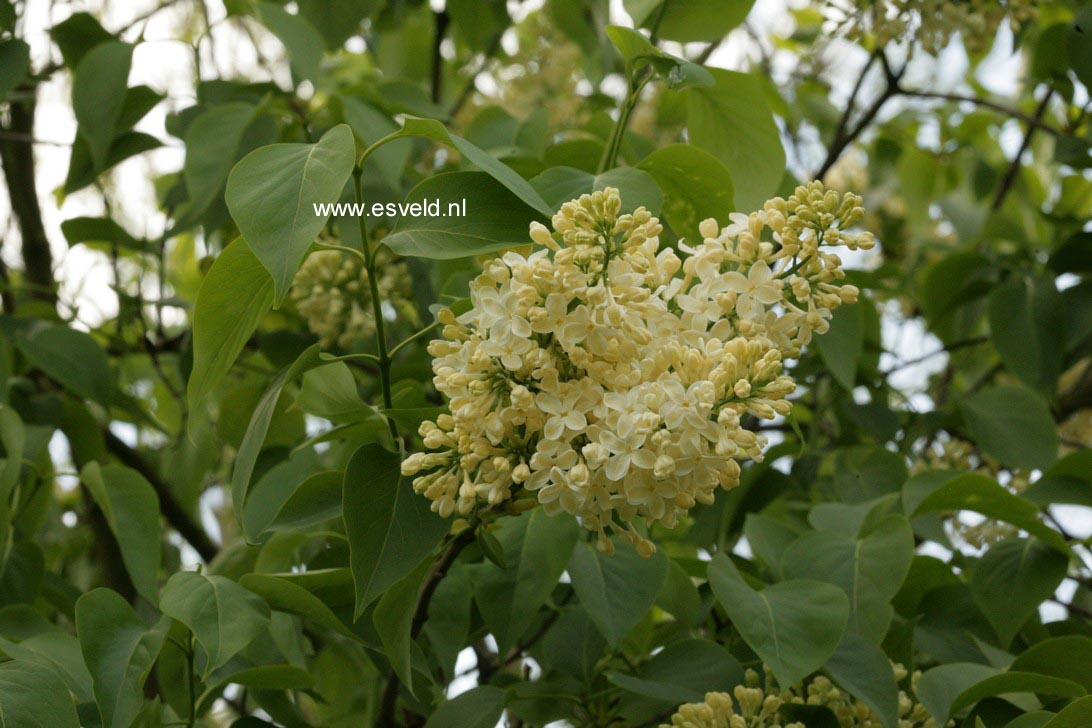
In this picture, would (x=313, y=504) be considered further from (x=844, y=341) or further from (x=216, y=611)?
(x=844, y=341)

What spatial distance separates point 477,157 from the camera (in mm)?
879

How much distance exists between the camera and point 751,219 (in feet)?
3.05

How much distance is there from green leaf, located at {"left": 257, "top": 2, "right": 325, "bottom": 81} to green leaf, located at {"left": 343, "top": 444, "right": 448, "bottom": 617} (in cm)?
73

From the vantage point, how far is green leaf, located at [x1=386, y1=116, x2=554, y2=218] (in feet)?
2.87

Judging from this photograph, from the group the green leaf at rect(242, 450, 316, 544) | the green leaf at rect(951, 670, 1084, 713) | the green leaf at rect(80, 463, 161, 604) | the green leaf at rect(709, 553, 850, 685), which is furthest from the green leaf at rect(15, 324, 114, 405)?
the green leaf at rect(951, 670, 1084, 713)

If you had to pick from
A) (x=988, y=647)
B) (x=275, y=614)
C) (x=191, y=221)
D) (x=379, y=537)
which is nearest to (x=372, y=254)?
(x=379, y=537)

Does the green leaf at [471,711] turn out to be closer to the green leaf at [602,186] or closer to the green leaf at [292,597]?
the green leaf at [292,597]

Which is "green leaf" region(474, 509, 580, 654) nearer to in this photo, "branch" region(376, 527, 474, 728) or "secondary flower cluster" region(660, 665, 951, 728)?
"branch" region(376, 527, 474, 728)

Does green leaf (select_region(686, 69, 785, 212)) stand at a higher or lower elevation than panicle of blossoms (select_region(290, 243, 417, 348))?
higher

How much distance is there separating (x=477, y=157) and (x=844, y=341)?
2.83 ft

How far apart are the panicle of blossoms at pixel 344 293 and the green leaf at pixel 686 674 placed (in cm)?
82

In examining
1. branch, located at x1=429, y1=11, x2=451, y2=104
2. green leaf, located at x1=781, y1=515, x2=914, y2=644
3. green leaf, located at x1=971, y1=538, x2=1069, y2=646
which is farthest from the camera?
branch, located at x1=429, y1=11, x2=451, y2=104

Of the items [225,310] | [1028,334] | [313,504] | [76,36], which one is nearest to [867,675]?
[313,504]

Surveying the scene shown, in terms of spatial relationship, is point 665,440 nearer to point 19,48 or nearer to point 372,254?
point 372,254
